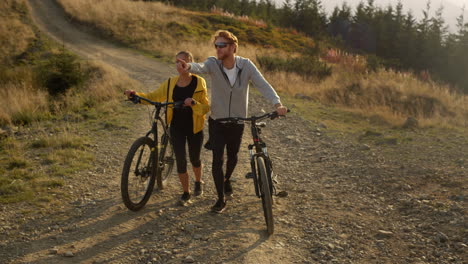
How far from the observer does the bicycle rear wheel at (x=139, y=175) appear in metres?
4.40

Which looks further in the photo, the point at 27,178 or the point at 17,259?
the point at 27,178

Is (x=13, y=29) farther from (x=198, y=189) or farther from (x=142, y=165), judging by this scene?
(x=142, y=165)

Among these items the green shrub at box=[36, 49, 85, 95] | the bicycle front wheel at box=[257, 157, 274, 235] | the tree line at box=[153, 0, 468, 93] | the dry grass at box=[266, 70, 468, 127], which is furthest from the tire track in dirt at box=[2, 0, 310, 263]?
the tree line at box=[153, 0, 468, 93]

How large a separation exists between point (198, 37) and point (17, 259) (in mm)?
20801

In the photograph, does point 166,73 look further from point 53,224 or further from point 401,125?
point 53,224

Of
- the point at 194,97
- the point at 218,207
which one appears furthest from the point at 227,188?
the point at 194,97

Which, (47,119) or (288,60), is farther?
(288,60)

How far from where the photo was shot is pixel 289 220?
4758 mm

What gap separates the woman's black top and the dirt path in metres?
1.03

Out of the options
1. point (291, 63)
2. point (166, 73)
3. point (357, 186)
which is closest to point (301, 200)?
point (357, 186)

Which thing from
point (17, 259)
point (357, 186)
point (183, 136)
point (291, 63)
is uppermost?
point (291, 63)

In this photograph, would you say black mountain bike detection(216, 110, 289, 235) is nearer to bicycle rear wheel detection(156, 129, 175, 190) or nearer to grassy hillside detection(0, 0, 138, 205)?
bicycle rear wheel detection(156, 129, 175, 190)

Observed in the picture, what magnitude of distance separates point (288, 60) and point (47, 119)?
10.9 metres

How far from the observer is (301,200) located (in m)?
5.45
